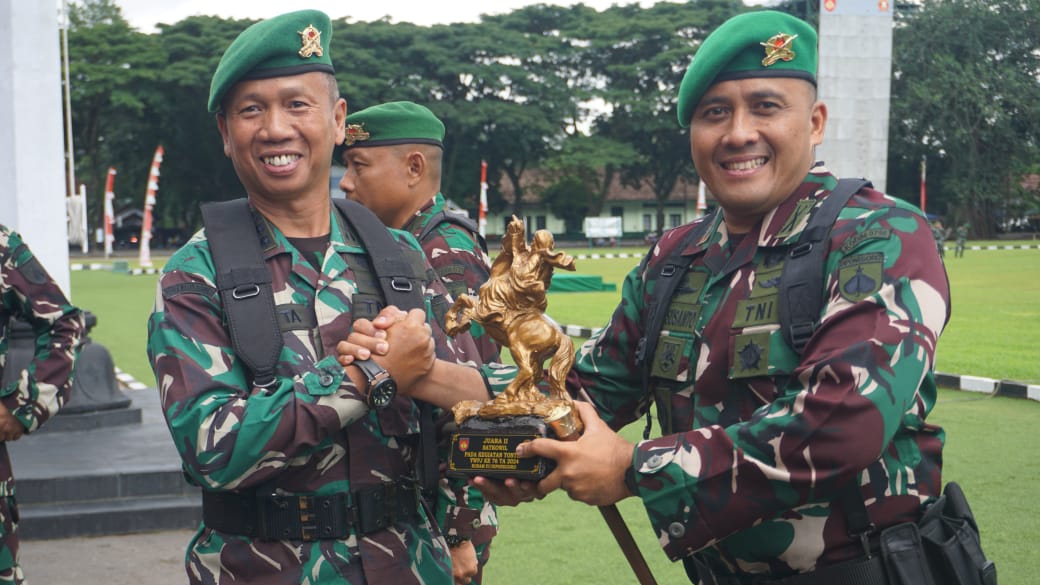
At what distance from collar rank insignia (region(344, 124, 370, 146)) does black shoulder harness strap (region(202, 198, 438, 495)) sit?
164 centimetres

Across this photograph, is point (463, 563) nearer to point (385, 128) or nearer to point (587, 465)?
point (587, 465)

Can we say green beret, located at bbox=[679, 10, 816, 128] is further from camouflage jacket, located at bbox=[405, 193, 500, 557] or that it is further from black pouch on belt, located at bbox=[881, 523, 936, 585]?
camouflage jacket, located at bbox=[405, 193, 500, 557]

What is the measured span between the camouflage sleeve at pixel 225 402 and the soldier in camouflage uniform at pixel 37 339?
175 centimetres

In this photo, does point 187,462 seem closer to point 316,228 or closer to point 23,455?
point 316,228

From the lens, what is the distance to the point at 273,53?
248cm

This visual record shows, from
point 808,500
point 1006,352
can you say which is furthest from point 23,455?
point 1006,352

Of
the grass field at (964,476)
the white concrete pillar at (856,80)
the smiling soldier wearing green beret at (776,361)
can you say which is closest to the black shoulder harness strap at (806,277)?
the smiling soldier wearing green beret at (776,361)

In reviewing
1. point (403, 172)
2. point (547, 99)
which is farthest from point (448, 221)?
point (547, 99)

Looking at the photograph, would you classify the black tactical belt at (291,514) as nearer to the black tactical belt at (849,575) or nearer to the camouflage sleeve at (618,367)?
the camouflage sleeve at (618,367)

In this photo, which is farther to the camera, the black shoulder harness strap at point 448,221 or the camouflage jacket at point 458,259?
the black shoulder harness strap at point 448,221

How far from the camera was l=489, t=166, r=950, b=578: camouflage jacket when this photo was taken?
6.34 feet

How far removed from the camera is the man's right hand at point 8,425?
3.78 metres

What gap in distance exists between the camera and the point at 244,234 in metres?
2.48

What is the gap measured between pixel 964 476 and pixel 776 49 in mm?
4808
